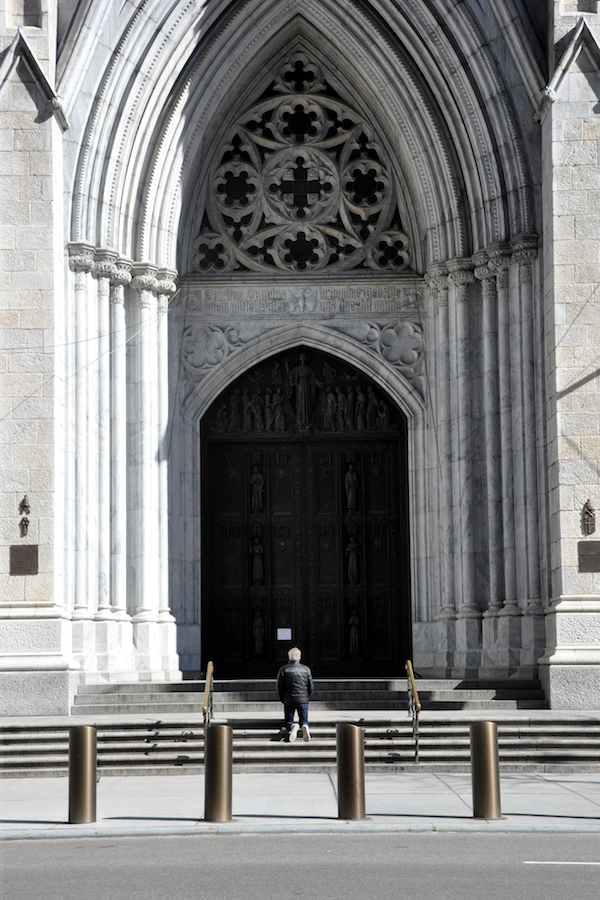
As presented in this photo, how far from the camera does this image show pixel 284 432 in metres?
21.1

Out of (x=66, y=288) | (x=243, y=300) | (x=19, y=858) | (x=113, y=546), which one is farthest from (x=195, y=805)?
(x=243, y=300)

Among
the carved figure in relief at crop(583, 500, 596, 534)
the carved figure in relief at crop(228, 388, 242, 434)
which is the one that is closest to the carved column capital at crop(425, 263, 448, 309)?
the carved figure in relief at crop(228, 388, 242, 434)

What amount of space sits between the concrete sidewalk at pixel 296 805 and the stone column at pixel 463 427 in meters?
5.41

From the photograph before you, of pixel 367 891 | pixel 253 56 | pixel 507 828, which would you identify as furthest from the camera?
pixel 253 56

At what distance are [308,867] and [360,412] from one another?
1321cm

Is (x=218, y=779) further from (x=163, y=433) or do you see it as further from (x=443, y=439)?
(x=443, y=439)

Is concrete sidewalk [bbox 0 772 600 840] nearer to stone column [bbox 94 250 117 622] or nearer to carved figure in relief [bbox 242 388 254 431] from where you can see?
stone column [bbox 94 250 117 622]

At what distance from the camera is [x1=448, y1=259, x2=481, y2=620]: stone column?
19.3m

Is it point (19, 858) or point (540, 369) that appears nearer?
point (19, 858)

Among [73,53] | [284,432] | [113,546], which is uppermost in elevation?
[73,53]

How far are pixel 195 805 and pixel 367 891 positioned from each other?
4218mm

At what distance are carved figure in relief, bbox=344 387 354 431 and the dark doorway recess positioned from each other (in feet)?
0.05

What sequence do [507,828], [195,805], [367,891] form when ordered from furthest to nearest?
[195,805], [507,828], [367,891]

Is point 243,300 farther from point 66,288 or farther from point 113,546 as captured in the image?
point 113,546
